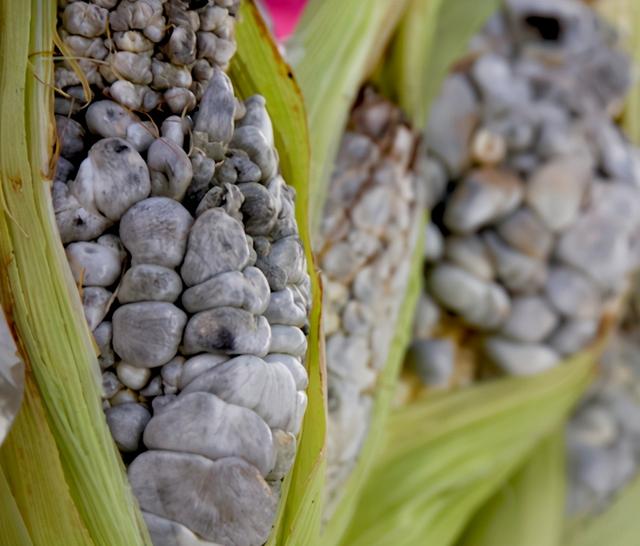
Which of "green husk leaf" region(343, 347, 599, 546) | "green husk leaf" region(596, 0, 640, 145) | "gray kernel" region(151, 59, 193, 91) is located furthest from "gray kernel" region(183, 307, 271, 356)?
"green husk leaf" region(596, 0, 640, 145)

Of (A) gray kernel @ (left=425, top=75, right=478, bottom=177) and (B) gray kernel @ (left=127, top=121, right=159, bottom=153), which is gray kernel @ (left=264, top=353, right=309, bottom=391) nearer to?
(B) gray kernel @ (left=127, top=121, right=159, bottom=153)

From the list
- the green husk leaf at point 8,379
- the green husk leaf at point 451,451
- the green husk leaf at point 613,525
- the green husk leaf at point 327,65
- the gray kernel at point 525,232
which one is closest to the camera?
the green husk leaf at point 8,379

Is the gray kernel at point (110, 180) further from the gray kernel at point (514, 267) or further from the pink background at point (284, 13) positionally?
the gray kernel at point (514, 267)

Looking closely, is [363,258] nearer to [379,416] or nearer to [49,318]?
[379,416]

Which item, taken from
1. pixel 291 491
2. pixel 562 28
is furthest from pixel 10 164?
pixel 562 28

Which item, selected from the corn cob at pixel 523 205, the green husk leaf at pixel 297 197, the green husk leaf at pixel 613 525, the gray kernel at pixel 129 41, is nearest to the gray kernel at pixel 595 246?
the corn cob at pixel 523 205
